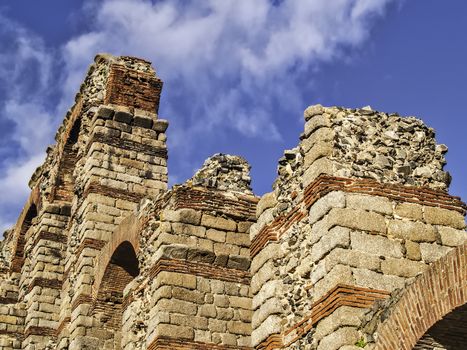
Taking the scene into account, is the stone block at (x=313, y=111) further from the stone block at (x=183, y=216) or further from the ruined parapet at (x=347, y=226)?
the stone block at (x=183, y=216)

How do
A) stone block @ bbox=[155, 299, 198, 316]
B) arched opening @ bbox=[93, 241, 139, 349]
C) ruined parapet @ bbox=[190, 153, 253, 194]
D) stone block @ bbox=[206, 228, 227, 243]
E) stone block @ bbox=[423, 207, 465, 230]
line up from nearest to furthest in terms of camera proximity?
stone block @ bbox=[423, 207, 465, 230], stone block @ bbox=[155, 299, 198, 316], stone block @ bbox=[206, 228, 227, 243], ruined parapet @ bbox=[190, 153, 253, 194], arched opening @ bbox=[93, 241, 139, 349]

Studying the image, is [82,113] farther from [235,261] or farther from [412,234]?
[412,234]

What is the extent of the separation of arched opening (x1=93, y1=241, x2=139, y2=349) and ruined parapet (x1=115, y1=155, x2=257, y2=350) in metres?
1.94

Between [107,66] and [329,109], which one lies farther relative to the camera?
[107,66]

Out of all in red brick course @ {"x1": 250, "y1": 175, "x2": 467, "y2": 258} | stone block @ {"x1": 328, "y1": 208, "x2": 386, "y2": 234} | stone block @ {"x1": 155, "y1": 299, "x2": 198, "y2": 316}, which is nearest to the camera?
stone block @ {"x1": 328, "y1": 208, "x2": 386, "y2": 234}

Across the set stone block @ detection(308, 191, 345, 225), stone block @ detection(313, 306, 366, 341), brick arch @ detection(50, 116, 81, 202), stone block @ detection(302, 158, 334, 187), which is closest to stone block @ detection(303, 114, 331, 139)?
stone block @ detection(302, 158, 334, 187)

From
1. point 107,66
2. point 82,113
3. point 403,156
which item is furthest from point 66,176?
point 403,156

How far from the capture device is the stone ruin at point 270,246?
702 centimetres

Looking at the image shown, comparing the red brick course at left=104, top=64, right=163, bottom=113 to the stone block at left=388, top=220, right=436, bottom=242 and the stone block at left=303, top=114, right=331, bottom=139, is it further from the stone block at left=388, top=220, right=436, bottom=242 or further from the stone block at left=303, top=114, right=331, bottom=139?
the stone block at left=388, top=220, right=436, bottom=242

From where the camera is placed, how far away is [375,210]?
7730mm

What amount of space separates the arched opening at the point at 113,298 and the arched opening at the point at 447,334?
23.9ft

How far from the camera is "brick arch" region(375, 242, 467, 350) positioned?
5828 mm

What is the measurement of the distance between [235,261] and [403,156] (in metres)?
2.94

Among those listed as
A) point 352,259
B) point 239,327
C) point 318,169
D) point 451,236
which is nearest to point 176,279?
point 239,327
